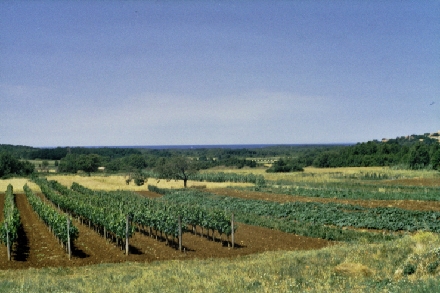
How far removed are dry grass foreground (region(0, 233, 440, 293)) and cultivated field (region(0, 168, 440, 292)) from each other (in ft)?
0.14

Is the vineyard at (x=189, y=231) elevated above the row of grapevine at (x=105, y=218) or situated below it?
below

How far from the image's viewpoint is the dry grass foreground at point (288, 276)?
12.2m

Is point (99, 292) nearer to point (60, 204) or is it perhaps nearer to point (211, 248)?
point (211, 248)

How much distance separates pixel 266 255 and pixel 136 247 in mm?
9559

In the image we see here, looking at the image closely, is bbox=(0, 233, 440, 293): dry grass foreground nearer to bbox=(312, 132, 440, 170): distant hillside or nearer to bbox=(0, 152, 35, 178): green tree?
bbox=(312, 132, 440, 170): distant hillside

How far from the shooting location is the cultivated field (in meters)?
13.3

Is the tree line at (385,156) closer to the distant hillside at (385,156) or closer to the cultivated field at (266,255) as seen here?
the distant hillside at (385,156)

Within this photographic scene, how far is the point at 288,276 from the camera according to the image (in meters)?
14.3

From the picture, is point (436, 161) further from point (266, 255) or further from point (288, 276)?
point (288, 276)

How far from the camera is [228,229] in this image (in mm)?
27688

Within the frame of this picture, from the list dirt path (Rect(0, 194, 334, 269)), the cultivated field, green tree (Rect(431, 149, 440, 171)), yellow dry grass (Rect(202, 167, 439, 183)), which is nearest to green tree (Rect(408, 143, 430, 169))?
yellow dry grass (Rect(202, 167, 439, 183))

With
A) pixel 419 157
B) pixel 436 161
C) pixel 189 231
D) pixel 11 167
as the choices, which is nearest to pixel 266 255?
pixel 189 231

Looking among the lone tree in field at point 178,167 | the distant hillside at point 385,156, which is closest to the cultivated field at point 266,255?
the lone tree in field at point 178,167

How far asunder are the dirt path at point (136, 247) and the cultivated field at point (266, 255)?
64 millimetres
